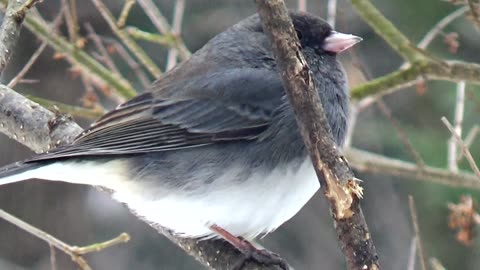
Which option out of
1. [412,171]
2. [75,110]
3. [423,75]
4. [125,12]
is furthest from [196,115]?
[412,171]

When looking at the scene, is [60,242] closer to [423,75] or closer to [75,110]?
[75,110]

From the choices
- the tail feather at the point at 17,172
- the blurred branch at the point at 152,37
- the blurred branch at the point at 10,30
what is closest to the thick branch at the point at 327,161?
the tail feather at the point at 17,172

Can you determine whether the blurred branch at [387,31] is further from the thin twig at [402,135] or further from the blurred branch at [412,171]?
the blurred branch at [412,171]

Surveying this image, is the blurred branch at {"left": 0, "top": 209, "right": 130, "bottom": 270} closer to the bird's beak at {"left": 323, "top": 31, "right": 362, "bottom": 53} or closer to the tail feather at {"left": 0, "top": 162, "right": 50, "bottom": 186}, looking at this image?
the tail feather at {"left": 0, "top": 162, "right": 50, "bottom": 186}

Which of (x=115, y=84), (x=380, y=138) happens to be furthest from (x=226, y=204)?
(x=380, y=138)

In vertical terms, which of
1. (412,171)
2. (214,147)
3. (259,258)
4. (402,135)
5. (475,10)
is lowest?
(412,171)

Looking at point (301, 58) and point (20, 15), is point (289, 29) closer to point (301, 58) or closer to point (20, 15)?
point (301, 58)
